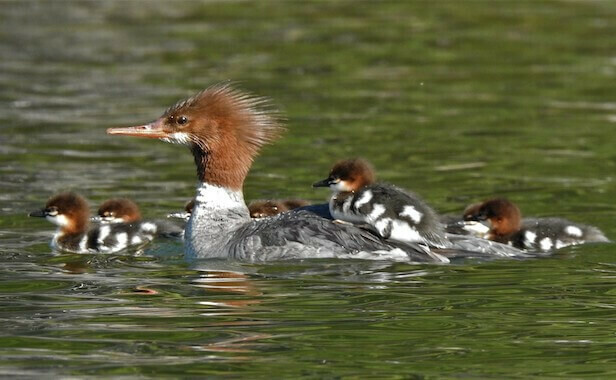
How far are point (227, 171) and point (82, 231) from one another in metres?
1.28

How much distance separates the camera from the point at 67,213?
10.6 m

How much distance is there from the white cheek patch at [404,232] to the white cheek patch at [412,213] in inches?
2.2

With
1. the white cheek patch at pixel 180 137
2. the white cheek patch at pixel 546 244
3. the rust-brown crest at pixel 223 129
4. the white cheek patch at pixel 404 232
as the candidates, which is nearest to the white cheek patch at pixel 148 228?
the rust-brown crest at pixel 223 129

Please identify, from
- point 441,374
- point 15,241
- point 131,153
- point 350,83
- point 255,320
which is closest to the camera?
point 441,374

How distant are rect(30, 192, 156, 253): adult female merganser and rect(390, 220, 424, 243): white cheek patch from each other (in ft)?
6.27

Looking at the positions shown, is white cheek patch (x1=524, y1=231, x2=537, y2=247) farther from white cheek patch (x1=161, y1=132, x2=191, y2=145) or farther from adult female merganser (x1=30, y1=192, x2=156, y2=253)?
adult female merganser (x1=30, y1=192, x2=156, y2=253)

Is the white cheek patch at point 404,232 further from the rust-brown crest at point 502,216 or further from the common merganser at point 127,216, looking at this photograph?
the common merganser at point 127,216

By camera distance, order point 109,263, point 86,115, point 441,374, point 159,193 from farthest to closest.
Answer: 1. point 86,115
2. point 159,193
3. point 109,263
4. point 441,374

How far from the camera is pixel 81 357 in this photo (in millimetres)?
7043

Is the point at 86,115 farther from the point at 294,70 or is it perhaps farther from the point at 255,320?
the point at 255,320

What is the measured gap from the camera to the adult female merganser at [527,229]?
10297 mm

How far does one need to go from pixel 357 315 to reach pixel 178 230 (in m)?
3.10

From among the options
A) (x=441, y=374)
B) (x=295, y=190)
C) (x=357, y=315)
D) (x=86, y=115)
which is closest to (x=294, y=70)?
(x=86, y=115)

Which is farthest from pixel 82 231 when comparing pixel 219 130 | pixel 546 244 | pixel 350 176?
pixel 546 244
